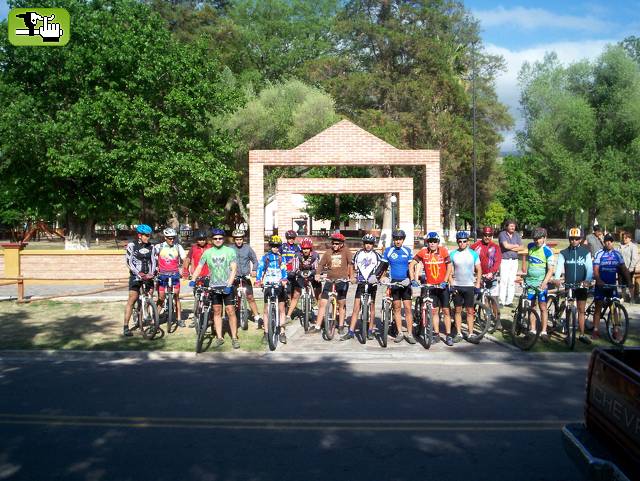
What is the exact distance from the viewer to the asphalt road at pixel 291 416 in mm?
5168

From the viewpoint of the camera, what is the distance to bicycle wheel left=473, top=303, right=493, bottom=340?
10.4 m

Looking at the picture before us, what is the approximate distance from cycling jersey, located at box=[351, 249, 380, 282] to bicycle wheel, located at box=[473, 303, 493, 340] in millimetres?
1917

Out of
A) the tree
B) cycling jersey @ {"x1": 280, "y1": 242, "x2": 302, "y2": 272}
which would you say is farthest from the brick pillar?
cycling jersey @ {"x1": 280, "y1": 242, "x2": 302, "y2": 272}

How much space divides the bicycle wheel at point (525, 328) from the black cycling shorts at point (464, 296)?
0.75 m

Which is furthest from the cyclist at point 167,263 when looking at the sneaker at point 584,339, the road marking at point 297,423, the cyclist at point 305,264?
the sneaker at point 584,339

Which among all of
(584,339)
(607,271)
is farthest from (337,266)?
(607,271)

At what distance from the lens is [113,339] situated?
11070 millimetres

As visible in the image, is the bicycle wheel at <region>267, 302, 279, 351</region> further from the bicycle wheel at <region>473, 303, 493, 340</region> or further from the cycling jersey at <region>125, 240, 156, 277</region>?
the bicycle wheel at <region>473, 303, 493, 340</region>

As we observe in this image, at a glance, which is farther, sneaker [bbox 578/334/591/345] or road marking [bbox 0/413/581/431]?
sneaker [bbox 578/334/591/345]

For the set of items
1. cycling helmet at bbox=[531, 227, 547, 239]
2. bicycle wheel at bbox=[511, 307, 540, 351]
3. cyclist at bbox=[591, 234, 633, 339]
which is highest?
cycling helmet at bbox=[531, 227, 547, 239]

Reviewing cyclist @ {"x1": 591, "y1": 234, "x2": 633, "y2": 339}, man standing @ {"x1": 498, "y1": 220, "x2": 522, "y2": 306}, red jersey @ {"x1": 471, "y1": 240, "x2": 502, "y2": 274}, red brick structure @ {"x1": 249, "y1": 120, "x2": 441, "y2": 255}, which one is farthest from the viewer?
red brick structure @ {"x1": 249, "y1": 120, "x2": 441, "y2": 255}

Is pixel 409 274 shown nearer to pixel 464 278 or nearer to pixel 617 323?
pixel 464 278

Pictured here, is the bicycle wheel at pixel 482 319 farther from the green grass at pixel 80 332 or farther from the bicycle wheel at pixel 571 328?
the green grass at pixel 80 332

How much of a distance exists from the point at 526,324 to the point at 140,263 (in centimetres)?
647
